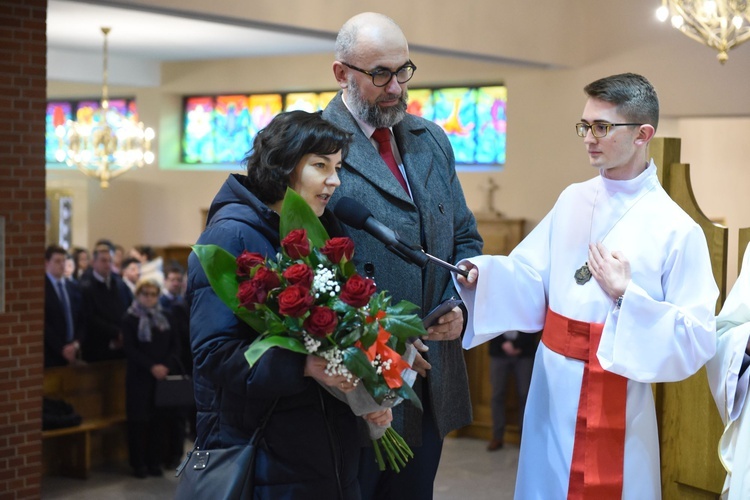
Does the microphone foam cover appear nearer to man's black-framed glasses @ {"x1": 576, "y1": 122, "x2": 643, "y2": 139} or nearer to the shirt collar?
the shirt collar

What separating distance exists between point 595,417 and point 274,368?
1.19m

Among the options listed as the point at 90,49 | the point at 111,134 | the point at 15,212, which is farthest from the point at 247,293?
the point at 90,49

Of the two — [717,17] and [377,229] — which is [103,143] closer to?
[717,17]

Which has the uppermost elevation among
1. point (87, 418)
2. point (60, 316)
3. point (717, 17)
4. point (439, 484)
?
point (717, 17)

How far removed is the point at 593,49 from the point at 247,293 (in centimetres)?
786

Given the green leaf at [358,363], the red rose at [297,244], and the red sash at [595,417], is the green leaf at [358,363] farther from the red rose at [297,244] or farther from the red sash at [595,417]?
the red sash at [595,417]

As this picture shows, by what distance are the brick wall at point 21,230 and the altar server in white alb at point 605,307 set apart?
3671 millimetres

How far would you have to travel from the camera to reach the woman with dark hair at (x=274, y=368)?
7.17 feet

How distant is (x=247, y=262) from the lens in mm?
2135

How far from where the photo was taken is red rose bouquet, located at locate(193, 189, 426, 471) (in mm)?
2082

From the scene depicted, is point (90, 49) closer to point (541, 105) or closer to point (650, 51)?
point (541, 105)

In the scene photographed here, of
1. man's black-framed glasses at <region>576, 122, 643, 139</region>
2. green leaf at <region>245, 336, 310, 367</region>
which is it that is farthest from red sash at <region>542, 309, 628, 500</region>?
green leaf at <region>245, 336, 310, 367</region>

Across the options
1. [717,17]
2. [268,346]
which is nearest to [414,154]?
[268,346]

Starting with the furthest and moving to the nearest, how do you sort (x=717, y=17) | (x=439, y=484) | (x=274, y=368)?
(x=439, y=484) → (x=717, y=17) → (x=274, y=368)
